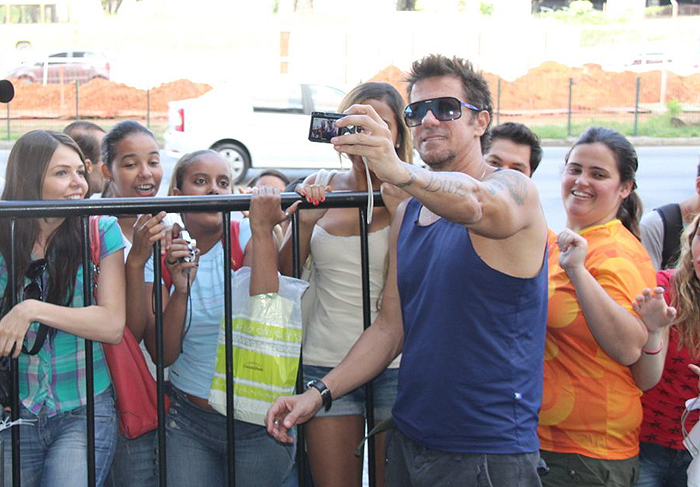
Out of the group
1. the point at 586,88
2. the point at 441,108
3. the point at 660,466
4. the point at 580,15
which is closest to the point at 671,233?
the point at 660,466

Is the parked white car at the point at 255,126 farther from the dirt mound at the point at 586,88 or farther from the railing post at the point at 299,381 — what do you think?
the dirt mound at the point at 586,88

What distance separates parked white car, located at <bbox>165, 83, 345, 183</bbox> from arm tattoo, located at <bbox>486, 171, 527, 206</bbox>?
12.9m

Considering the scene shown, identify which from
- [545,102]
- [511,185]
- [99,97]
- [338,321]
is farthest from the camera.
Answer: [545,102]

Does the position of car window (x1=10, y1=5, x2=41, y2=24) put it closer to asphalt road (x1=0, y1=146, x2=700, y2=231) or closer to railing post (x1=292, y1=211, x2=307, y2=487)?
asphalt road (x1=0, y1=146, x2=700, y2=231)

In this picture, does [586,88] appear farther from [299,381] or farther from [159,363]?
[159,363]

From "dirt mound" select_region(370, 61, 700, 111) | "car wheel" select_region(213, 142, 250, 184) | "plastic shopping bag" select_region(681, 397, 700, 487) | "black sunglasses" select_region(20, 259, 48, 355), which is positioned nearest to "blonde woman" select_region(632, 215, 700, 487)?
"plastic shopping bag" select_region(681, 397, 700, 487)

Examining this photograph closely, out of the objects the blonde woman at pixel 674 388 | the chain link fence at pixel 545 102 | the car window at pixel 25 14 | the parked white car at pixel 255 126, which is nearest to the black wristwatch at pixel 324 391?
the blonde woman at pixel 674 388

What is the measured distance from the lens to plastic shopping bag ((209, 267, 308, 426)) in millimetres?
2875

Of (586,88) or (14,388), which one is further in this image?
(586,88)

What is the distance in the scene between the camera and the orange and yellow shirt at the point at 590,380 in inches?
112

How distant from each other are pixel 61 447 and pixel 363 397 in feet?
3.67

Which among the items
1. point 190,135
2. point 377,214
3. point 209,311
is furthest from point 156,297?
point 190,135

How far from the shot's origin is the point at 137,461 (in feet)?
10.4

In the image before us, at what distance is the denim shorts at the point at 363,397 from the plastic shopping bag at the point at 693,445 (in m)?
1.05
